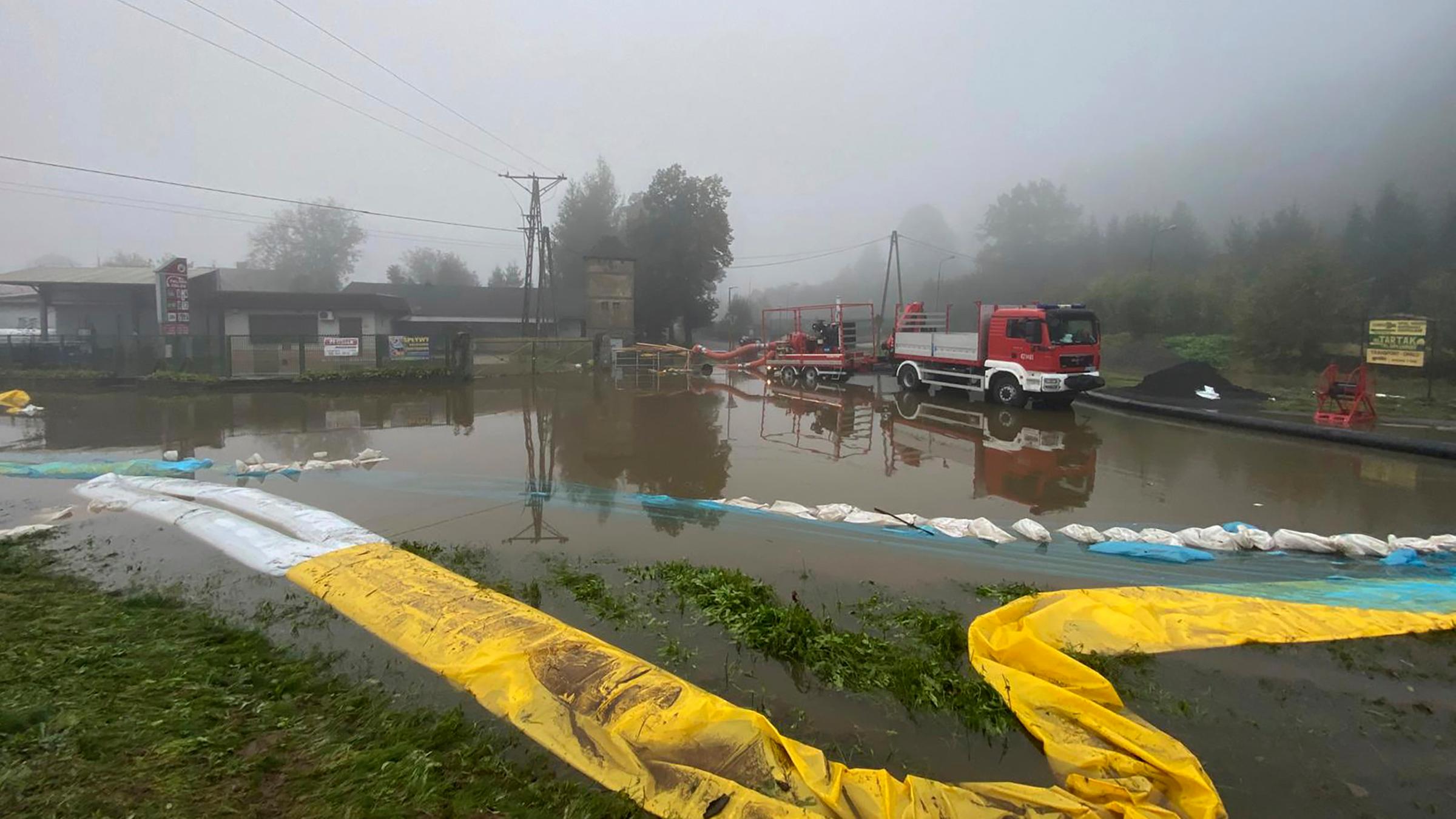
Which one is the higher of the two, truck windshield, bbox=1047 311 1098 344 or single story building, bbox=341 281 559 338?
single story building, bbox=341 281 559 338

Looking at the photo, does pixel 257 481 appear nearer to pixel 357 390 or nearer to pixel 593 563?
pixel 593 563

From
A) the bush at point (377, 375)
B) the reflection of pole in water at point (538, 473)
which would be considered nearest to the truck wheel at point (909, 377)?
the reflection of pole in water at point (538, 473)

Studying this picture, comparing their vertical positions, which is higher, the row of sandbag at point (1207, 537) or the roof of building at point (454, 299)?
the roof of building at point (454, 299)

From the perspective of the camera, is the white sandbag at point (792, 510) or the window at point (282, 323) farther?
the window at point (282, 323)

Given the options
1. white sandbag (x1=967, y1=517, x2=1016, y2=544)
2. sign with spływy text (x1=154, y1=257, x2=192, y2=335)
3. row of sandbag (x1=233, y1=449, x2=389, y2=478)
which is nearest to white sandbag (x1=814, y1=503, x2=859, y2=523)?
white sandbag (x1=967, y1=517, x2=1016, y2=544)

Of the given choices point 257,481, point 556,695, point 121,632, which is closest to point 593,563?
point 556,695

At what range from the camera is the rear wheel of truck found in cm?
2080

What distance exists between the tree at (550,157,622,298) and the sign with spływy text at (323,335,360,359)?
42.7 metres

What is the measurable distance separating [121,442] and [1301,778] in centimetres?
1568

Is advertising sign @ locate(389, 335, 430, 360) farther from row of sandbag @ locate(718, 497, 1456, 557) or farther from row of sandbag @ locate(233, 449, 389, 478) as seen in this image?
row of sandbag @ locate(718, 497, 1456, 557)

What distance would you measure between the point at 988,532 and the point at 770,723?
4202 mm

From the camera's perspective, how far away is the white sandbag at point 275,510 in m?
6.20

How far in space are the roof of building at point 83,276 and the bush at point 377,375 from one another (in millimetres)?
18751

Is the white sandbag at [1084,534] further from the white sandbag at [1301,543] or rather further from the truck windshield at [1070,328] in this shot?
the truck windshield at [1070,328]
